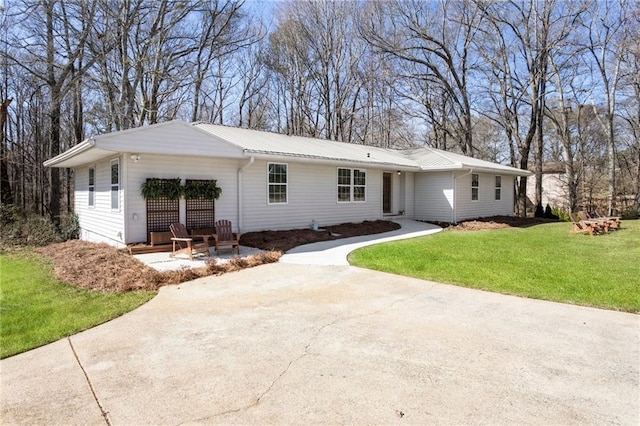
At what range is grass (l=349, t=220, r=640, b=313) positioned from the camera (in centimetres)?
568

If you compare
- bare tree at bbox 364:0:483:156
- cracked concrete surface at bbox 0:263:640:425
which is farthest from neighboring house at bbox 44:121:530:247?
bare tree at bbox 364:0:483:156

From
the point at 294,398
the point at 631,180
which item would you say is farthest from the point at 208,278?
the point at 631,180

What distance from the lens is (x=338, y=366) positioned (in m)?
3.29

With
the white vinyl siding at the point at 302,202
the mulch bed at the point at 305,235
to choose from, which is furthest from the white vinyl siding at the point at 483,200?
the white vinyl siding at the point at 302,202

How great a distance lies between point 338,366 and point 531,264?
5.98 meters

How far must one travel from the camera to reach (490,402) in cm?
270

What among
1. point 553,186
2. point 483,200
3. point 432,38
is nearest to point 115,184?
point 483,200

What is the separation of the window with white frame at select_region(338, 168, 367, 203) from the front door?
2.05 meters

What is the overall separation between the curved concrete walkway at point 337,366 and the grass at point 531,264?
0.77m

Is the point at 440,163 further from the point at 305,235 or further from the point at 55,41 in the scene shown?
the point at 55,41

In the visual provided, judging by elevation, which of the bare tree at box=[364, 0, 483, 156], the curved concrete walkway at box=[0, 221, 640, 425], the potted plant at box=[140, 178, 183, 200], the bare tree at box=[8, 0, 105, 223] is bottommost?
the curved concrete walkway at box=[0, 221, 640, 425]

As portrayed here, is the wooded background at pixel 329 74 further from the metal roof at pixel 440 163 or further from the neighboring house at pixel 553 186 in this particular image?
the metal roof at pixel 440 163

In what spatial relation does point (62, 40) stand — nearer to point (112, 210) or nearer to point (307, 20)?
point (112, 210)

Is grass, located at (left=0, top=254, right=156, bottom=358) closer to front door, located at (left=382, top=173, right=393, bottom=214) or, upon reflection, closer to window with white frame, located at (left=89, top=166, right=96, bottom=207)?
window with white frame, located at (left=89, top=166, right=96, bottom=207)
